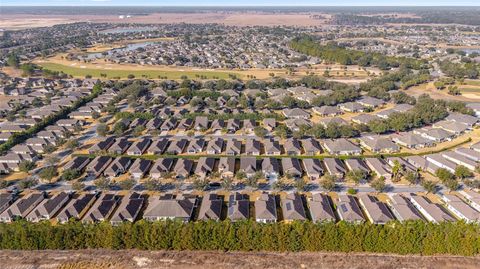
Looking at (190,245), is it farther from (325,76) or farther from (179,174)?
(325,76)

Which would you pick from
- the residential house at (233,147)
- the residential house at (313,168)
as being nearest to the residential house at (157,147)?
the residential house at (233,147)

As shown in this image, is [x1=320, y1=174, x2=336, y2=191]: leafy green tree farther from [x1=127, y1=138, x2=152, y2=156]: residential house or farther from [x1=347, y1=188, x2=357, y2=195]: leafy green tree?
[x1=127, y1=138, x2=152, y2=156]: residential house

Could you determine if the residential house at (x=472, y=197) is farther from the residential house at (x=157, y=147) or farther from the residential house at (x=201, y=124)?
the residential house at (x=157, y=147)

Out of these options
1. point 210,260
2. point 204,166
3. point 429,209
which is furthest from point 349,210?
point 204,166

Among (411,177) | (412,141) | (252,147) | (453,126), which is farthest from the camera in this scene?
(453,126)

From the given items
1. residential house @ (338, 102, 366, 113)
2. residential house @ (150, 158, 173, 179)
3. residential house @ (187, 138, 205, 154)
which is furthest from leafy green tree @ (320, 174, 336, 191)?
residential house @ (338, 102, 366, 113)

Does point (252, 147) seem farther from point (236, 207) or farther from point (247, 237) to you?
point (247, 237)

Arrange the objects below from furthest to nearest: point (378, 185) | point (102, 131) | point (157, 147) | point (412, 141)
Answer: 1. point (102, 131)
2. point (412, 141)
3. point (157, 147)
4. point (378, 185)
